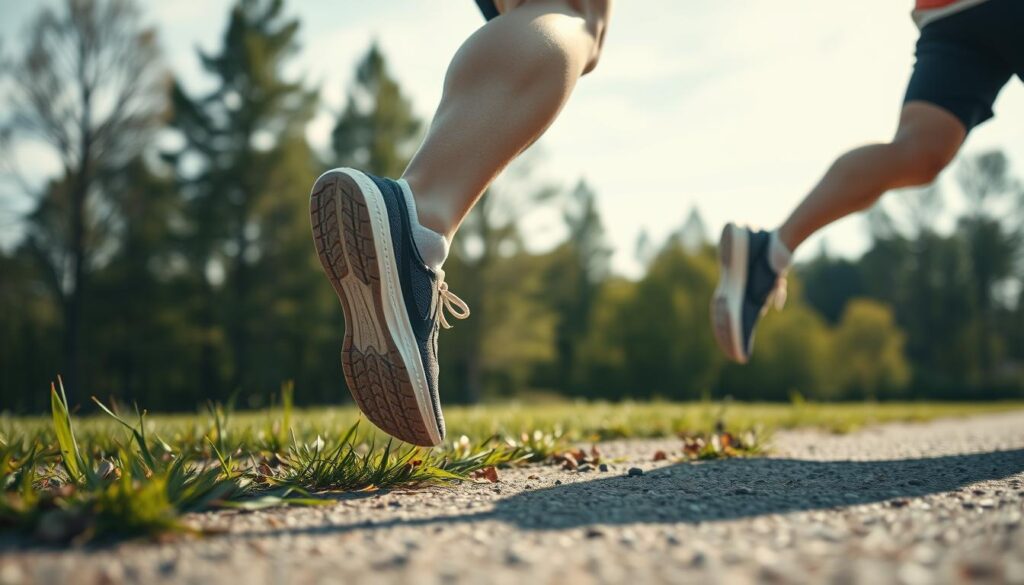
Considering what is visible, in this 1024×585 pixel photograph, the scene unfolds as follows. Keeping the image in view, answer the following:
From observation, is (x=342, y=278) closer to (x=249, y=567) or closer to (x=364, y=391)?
(x=364, y=391)

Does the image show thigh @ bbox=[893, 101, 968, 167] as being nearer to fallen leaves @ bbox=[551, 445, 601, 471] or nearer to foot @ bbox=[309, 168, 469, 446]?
fallen leaves @ bbox=[551, 445, 601, 471]

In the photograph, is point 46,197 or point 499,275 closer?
point 46,197

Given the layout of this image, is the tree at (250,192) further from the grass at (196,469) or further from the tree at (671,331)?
the grass at (196,469)

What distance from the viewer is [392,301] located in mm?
1520

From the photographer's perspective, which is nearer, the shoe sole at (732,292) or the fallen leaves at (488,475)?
the fallen leaves at (488,475)

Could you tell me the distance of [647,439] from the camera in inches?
125

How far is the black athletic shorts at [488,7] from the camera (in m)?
2.14

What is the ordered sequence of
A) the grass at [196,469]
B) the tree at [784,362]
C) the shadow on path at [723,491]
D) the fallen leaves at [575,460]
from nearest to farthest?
the grass at [196,469], the shadow on path at [723,491], the fallen leaves at [575,460], the tree at [784,362]

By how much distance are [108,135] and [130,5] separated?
270 centimetres

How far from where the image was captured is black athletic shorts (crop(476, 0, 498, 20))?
2139mm

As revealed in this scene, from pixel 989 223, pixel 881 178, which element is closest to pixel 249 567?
pixel 881 178

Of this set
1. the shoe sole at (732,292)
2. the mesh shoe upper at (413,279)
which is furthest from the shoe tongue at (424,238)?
the shoe sole at (732,292)

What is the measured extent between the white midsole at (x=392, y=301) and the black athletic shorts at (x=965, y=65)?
1861mm

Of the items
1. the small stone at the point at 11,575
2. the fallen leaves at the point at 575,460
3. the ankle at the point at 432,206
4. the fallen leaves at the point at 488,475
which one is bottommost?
the fallen leaves at the point at 575,460
